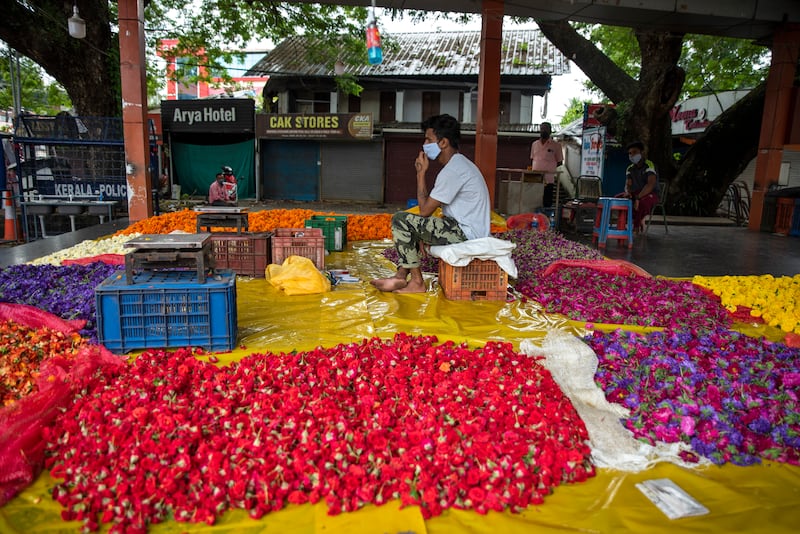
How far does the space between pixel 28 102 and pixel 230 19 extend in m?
11.6

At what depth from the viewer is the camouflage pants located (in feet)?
16.7

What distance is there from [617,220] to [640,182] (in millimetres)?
1027

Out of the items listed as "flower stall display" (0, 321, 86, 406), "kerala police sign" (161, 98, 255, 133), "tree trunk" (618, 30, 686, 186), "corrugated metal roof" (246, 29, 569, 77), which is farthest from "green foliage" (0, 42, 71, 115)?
"tree trunk" (618, 30, 686, 186)

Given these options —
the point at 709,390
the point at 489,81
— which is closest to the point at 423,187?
the point at 709,390

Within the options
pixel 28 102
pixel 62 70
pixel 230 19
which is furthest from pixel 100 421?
pixel 28 102

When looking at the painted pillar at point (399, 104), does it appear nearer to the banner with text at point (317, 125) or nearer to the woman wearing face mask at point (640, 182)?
the banner with text at point (317, 125)

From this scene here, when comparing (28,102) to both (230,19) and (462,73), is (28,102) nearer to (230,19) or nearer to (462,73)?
(230,19)

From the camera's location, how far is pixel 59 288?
181 inches

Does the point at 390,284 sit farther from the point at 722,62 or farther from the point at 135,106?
the point at 722,62

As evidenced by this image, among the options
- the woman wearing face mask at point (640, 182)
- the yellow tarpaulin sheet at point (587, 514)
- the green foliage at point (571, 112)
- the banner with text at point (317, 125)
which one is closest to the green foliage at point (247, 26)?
the banner with text at point (317, 125)

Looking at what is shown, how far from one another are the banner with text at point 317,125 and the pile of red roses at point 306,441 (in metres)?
17.2

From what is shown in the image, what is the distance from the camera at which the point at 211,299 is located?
3.47 metres

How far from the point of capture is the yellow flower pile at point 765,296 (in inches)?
171

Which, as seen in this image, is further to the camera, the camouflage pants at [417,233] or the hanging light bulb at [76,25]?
the hanging light bulb at [76,25]
